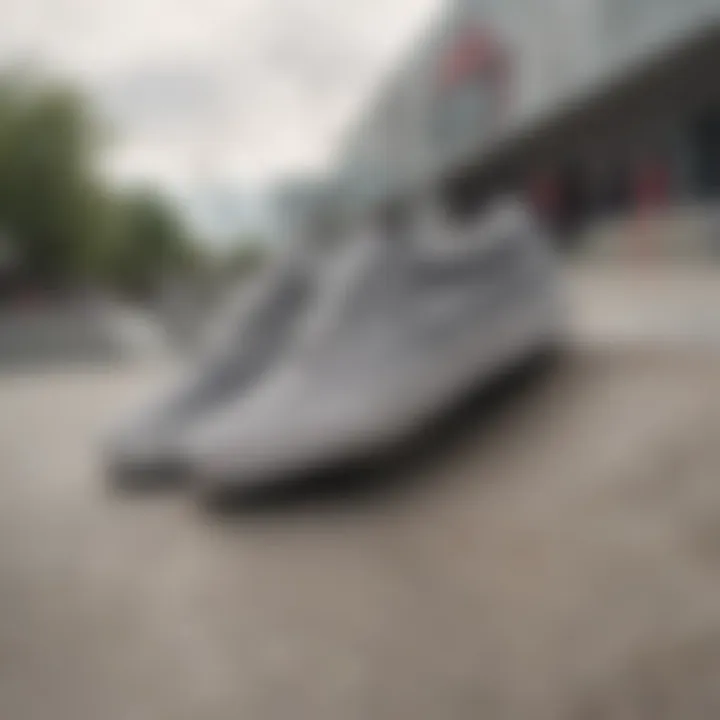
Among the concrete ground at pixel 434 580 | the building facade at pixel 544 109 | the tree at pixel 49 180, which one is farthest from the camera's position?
the tree at pixel 49 180

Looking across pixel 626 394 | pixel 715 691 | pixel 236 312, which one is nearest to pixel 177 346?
pixel 236 312

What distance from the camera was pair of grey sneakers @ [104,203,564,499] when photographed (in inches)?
20.5

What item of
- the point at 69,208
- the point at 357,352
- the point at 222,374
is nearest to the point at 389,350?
the point at 357,352

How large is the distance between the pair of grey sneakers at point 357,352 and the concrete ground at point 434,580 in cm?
3

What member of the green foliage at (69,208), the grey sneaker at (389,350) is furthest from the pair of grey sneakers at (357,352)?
the green foliage at (69,208)

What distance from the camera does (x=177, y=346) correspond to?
64cm

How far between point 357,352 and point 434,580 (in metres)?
0.20

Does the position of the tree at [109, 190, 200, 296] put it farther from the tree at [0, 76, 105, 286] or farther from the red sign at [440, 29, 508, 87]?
the red sign at [440, 29, 508, 87]

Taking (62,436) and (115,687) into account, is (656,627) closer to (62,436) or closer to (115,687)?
(115,687)

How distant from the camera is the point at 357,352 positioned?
1.78 feet

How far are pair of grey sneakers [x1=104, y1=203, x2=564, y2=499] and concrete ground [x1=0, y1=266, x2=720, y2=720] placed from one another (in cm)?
3

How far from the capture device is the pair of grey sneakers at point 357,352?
0.52 m

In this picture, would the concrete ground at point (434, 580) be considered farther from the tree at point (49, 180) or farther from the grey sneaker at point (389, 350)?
the tree at point (49, 180)

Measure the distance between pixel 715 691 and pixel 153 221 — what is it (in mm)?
430
